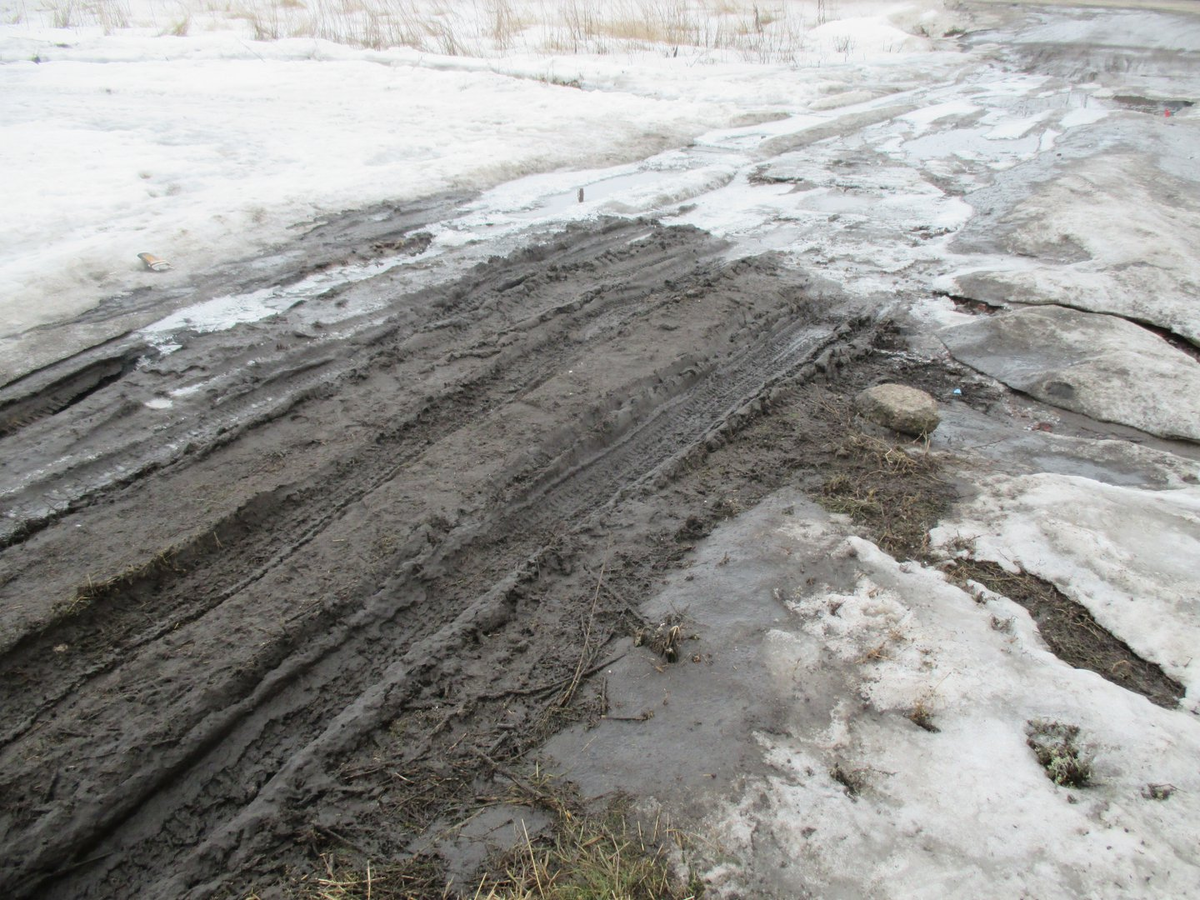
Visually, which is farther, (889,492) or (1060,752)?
(889,492)

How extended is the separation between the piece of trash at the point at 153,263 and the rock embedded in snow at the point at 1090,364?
22.3ft

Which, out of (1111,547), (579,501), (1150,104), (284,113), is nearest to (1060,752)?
(1111,547)

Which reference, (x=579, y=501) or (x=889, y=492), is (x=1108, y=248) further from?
(x=579, y=501)

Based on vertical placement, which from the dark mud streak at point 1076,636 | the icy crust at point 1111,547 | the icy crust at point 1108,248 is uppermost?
the icy crust at point 1108,248

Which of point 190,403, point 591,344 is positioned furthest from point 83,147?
point 591,344

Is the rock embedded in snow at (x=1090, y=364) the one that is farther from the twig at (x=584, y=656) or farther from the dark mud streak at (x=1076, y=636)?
the twig at (x=584, y=656)

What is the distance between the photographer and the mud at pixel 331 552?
2.50 m

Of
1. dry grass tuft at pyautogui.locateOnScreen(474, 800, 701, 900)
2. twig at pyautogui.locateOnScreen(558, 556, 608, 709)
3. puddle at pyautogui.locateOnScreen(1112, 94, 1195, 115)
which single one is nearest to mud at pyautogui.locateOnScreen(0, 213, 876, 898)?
twig at pyautogui.locateOnScreen(558, 556, 608, 709)

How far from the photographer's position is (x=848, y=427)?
15.1ft

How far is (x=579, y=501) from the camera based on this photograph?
13.0ft

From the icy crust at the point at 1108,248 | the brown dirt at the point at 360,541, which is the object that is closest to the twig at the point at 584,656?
the brown dirt at the point at 360,541

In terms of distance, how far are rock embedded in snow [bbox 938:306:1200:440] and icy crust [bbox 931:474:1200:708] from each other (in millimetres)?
920

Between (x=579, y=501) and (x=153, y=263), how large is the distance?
192 inches

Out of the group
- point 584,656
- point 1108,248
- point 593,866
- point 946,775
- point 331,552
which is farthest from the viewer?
point 1108,248
